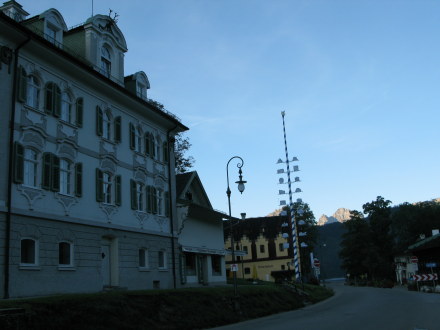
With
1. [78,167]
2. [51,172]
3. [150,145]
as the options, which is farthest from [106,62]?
[51,172]

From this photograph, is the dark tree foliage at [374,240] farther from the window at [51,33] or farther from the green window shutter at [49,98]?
the green window shutter at [49,98]

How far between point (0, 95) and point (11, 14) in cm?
634

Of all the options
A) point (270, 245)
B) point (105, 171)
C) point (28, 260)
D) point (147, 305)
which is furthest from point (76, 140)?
point (270, 245)

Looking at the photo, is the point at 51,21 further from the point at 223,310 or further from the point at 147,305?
the point at 223,310

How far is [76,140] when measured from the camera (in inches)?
878

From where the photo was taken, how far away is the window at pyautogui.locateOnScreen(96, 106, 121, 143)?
24.2 meters

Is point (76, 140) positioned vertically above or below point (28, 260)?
above

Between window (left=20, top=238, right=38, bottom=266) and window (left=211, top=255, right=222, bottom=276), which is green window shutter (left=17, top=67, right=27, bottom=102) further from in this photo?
window (left=211, top=255, right=222, bottom=276)

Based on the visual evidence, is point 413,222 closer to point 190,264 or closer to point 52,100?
point 190,264

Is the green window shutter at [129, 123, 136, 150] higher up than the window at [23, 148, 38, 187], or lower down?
higher up

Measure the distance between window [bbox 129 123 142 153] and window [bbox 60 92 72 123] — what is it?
515 centimetres

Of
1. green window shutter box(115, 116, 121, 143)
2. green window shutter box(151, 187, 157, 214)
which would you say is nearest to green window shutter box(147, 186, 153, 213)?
green window shutter box(151, 187, 157, 214)

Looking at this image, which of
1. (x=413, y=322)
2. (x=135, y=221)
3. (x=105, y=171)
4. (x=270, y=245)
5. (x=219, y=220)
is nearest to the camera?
(x=413, y=322)

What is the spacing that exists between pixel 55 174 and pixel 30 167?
1273 millimetres
